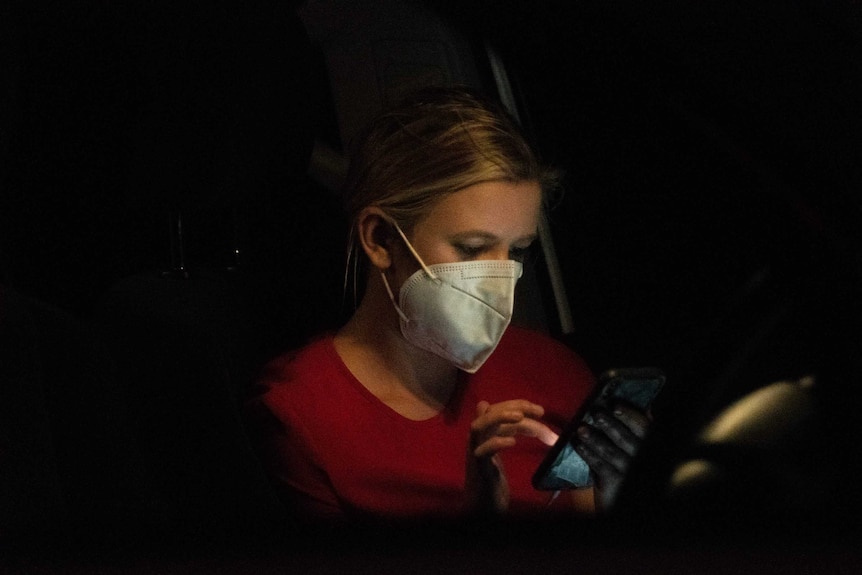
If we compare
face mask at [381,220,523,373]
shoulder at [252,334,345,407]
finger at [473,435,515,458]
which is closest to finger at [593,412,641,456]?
finger at [473,435,515,458]

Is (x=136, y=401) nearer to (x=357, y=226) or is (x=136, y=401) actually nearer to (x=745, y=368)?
(x=357, y=226)

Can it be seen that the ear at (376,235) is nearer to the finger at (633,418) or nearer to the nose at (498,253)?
the nose at (498,253)

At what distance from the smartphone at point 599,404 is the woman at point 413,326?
10 cm

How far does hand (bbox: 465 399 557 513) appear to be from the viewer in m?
1.87

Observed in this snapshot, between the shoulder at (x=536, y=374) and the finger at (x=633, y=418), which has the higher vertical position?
the shoulder at (x=536, y=374)

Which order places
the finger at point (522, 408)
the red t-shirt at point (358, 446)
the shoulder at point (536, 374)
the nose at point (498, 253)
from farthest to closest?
the shoulder at point (536, 374)
the nose at point (498, 253)
the red t-shirt at point (358, 446)
the finger at point (522, 408)

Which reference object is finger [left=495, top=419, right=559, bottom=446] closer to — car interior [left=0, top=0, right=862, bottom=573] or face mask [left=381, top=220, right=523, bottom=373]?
car interior [left=0, top=0, right=862, bottom=573]

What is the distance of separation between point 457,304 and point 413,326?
0.31 feet

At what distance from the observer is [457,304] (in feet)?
7.28

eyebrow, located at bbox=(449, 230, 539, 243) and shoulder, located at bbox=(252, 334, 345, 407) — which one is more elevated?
eyebrow, located at bbox=(449, 230, 539, 243)

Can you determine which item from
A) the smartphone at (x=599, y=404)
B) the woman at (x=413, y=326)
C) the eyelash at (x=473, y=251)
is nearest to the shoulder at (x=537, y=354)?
the woman at (x=413, y=326)

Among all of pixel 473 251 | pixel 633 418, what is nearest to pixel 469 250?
pixel 473 251

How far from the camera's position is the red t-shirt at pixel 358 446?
2.09 metres

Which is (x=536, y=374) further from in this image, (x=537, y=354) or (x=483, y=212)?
(x=483, y=212)
